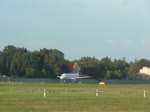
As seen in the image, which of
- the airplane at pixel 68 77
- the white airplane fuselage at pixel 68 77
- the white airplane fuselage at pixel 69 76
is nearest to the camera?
the airplane at pixel 68 77

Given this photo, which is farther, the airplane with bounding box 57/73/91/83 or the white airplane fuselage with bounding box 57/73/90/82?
the white airplane fuselage with bounding box 57/73/90/82

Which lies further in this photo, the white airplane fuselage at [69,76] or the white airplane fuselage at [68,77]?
the white airplane fuselage at [69,76]

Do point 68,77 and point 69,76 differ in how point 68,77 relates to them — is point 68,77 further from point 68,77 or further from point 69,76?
point 69,76

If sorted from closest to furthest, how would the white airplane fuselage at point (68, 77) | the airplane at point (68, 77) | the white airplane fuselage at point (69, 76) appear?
1. the airplane at point (68, 77)
2. the white airplane fuselage at point (68, 77)
3. the white airplane fuselage at point (69, 76)

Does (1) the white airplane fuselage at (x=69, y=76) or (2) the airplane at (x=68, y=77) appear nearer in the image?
(2) the airplane at (x=68, y=77)

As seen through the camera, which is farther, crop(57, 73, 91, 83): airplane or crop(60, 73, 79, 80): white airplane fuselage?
crop(60, 73, 79, 80): white airplane fuselage

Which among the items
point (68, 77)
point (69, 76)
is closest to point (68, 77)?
point (68, 77)

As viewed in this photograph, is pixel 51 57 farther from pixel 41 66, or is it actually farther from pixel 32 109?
pixel 32 109

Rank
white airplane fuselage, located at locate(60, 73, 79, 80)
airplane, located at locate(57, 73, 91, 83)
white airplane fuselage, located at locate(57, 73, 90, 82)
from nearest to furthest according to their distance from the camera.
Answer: airplane, located at locate(57, 73, 91, 83), white airplane fuselage, located at locate(57, 73, 90, 82), white airplane fuselage, located at locate(60, 73, 79, 80)

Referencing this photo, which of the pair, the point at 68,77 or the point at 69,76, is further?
the point at 69,76

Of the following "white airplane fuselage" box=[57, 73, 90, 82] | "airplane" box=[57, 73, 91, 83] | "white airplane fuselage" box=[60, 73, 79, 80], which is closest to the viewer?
"airplane" box=[57, 73, 91, 83]

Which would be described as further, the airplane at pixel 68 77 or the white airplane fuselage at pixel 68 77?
the white airplane fuselage at pixel 68 77

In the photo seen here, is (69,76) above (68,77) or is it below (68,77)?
above

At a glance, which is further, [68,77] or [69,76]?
[69,76]
